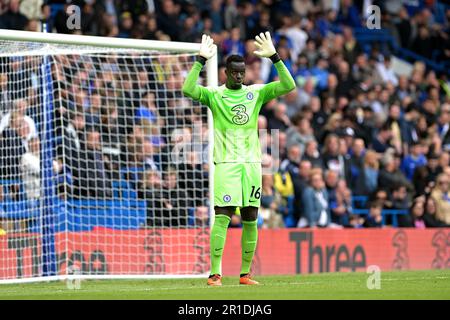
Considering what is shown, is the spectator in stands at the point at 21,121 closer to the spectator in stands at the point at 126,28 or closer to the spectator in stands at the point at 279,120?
the spectator in stands at the point at 126,28

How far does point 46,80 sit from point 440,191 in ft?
27.4

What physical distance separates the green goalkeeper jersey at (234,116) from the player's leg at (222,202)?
0.14 m

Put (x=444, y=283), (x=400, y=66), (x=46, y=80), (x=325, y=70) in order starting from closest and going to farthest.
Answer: (x=444, y=283), (x=46, y=80), (x=325, y=70), (x=400, y=66)

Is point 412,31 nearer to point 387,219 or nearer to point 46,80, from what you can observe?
point 387,219

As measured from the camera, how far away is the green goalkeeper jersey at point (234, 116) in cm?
1291

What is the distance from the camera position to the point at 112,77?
1792 cm

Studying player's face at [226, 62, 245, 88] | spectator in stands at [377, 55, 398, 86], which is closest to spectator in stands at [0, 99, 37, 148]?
player's face at [226, 62, 245, 88]

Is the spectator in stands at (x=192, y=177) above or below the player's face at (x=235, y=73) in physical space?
below

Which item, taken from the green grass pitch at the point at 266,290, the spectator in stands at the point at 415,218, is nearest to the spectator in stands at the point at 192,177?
the green grass pitch at the point at 266,290

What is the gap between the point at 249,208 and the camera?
12.9m

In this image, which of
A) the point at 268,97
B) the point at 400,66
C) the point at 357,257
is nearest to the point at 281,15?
the point at 400,66

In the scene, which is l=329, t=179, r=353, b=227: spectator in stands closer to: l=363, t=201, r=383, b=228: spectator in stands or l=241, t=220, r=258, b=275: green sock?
l=363, t=201, r=383, b=228: spectator in stands

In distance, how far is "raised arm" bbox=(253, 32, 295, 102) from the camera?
510 inches

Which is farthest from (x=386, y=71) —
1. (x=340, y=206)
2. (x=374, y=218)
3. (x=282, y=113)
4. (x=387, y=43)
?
(x=340, y=206)
